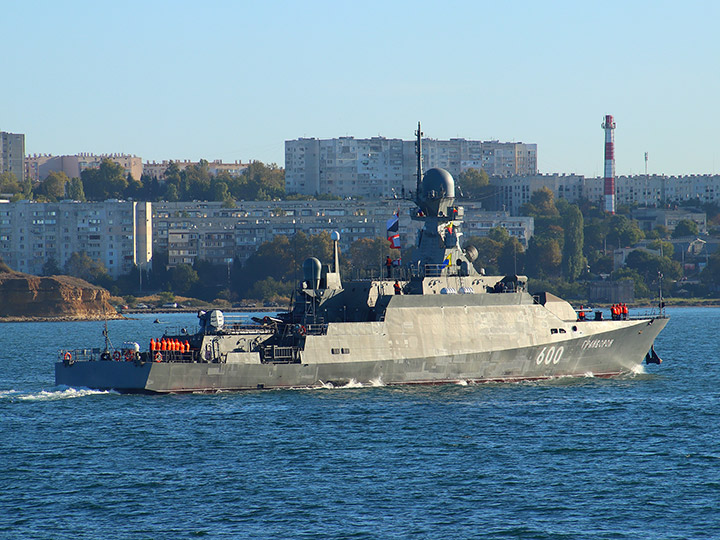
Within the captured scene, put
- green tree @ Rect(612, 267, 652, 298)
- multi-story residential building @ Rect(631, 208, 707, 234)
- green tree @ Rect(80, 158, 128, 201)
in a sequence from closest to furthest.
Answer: green tree @ Rect(612, 267, 652, 298) < multi-story residential building @ Rect(631, 208, 707, 234) < green tree @ Rect(80, 158, 128, 201)

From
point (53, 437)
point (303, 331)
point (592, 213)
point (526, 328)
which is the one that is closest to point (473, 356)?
point (526, 328)

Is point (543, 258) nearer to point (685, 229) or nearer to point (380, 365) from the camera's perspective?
point (685, 229)

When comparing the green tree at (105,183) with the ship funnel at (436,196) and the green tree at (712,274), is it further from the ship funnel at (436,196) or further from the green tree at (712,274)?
the ship funnel at (436,196)

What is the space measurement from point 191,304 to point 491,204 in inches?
2751

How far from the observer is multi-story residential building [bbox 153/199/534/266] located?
146m

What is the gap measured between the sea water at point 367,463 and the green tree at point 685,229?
124816 mm

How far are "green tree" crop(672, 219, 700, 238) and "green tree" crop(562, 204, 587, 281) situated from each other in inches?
993

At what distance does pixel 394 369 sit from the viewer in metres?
38.9

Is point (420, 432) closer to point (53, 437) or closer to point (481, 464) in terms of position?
point (481, 464)

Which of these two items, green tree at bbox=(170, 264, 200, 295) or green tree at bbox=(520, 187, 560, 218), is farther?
green tree at bbox=(520, 187, 560, 218)

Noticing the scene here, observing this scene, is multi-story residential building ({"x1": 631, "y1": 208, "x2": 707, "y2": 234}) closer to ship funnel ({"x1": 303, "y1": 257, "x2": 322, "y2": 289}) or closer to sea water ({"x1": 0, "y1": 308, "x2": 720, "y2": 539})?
sea water ({"x1": 0, "y1": 308, "x2": 720, "y2": 539})

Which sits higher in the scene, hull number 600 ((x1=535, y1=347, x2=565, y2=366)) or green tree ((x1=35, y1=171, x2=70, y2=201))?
green tree ((x1=35, y1=171, x2=70, y2=201))

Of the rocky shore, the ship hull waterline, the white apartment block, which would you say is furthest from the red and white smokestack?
the ship hull waterline

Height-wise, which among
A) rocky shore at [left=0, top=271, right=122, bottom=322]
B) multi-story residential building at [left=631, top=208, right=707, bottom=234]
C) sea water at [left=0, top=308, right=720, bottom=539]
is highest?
multi-story residential building at [left=631, top=208, right=707, bottom=234]
